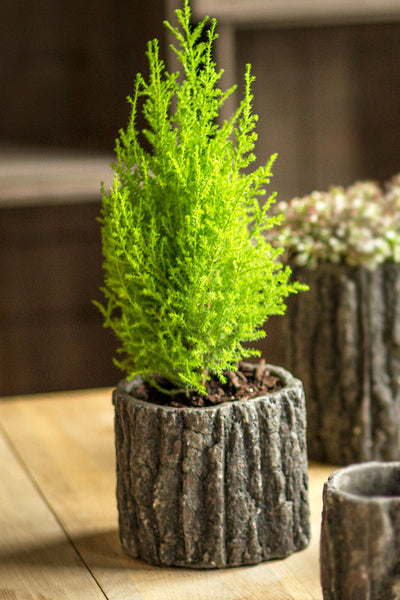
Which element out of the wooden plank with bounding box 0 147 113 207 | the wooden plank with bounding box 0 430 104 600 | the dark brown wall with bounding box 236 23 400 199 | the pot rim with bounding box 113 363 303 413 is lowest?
the wooden plank with bounding box 0 430 104 600

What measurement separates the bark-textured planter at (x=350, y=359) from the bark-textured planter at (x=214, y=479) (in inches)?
11.9

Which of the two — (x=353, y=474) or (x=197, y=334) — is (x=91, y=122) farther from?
(x=353, y=474)

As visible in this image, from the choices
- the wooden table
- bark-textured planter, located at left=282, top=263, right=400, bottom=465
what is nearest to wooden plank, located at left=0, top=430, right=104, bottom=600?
the wooden table

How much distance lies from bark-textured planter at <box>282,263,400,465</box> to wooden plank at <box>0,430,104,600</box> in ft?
1.35

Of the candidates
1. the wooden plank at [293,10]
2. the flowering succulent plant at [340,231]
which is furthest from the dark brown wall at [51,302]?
the flowering succulent plant at [340,231]

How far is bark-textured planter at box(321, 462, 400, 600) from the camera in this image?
2.31 ft

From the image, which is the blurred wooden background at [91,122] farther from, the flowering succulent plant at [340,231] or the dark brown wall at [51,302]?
the flowering succulent plant at [340,231]

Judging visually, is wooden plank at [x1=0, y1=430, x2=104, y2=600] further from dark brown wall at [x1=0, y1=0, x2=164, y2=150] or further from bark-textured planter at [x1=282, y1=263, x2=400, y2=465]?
dark brown wall at [x1=0, y1=0, x2=164, y2=150]

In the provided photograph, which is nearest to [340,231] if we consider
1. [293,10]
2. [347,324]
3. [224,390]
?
[347,324]

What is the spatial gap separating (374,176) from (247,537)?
1594 millimetres

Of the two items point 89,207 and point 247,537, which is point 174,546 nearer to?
point 247,537

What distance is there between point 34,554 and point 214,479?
240 mm

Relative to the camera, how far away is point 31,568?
0.97 m

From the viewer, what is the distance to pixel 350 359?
1245mm
